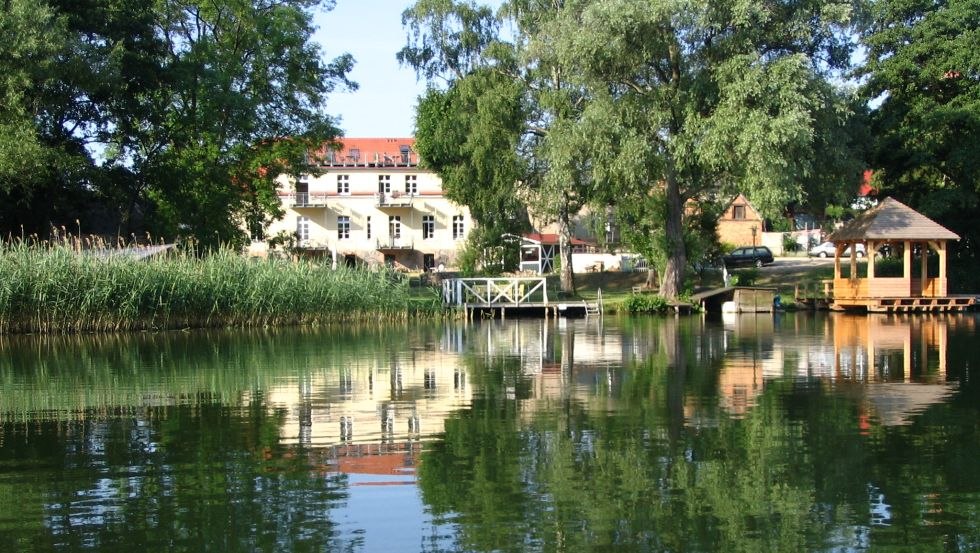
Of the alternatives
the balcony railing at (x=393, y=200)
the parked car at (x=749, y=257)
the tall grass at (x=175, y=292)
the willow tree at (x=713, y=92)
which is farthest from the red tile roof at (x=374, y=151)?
the tall grass at (x=175, y=292)

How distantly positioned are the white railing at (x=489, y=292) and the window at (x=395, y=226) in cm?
2978

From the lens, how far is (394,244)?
69.6 meters

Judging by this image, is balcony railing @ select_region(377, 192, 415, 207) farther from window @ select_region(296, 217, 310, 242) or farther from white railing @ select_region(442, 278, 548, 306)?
white railing @ select_region(442, 278, 548, 306)

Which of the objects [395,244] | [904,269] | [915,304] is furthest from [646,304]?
[395,244]

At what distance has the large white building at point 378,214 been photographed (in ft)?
228

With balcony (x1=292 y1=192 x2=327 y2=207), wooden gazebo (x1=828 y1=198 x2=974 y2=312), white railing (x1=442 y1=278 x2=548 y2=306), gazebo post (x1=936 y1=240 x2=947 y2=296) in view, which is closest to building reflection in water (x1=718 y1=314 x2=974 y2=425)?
wooden gazebo (x1=828 y1=198 x2=974 y2=312)

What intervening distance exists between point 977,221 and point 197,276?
32286 mm

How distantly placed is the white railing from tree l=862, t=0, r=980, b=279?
16.4 m

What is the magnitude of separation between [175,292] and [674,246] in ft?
63.9

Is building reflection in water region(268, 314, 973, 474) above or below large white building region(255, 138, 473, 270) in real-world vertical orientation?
below

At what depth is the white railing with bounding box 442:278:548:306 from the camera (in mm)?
39469

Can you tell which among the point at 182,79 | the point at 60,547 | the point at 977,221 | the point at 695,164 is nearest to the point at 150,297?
the point at 182,79

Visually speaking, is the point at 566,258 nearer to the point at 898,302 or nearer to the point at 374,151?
the point at 898,302

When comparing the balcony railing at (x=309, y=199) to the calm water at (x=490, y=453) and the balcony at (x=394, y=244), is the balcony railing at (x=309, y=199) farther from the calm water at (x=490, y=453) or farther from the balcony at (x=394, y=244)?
the calm water at (x=490, y=453)
